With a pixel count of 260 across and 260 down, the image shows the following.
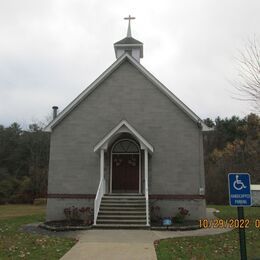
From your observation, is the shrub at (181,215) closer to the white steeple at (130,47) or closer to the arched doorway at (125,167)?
the arched doorway at (125,167)

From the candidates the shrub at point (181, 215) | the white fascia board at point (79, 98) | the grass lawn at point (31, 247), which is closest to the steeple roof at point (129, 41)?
the white fascia board at point (79, 98)

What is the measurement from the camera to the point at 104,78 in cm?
2152

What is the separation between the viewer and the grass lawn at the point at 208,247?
1043cm

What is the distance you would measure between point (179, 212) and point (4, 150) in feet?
150

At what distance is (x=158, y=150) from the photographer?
67.7ft

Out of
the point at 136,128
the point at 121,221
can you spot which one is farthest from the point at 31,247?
the point at 136,128

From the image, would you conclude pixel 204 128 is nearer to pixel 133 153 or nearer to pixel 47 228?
pixel 133 153

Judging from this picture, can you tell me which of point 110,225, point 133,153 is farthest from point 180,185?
point 110,225

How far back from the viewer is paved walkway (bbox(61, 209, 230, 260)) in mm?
10359

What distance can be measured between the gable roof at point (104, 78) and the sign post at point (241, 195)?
13597 mm

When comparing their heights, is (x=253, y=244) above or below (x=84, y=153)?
below

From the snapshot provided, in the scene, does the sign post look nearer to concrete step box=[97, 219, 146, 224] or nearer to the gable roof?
concrete step box=[97, 219, 146, 224]
